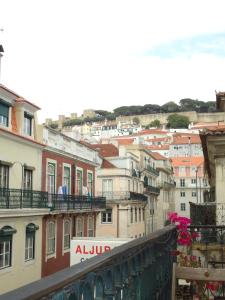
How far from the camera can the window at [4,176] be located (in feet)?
63.7

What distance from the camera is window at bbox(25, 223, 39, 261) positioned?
2089 centimetres

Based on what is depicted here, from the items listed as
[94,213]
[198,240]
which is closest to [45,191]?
[94,213]

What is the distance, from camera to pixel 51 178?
2456cm

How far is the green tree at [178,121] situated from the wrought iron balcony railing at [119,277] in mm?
142843

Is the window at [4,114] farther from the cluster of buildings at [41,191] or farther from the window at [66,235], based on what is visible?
the window at [66,235]

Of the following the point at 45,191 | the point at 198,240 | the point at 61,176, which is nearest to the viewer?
the point at 198,240

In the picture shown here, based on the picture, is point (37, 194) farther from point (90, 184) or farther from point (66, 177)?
point (90, 184)

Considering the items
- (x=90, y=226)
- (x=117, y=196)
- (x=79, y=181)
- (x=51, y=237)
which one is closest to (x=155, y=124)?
(x=117, y=196)

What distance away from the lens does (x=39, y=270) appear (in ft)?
71.9

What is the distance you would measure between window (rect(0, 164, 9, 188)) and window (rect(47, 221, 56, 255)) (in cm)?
452

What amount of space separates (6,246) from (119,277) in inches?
662

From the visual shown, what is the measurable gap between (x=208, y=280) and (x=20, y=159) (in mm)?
16482

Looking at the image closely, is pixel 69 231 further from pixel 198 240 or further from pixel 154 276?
pixel 154 276

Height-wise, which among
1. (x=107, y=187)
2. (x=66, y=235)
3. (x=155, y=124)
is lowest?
(x=66, y=235)
